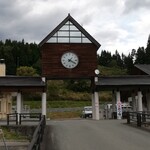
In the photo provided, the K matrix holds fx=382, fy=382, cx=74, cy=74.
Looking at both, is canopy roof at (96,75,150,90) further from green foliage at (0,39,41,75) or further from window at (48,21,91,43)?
green foliage at (0,39,41,75)

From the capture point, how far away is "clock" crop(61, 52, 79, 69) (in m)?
41.0

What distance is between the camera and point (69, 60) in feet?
135

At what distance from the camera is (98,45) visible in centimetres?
4128

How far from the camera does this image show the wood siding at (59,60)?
4094cm

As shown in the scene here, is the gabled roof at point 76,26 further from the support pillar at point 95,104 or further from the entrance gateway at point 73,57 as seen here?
the support pillar at point 95,104

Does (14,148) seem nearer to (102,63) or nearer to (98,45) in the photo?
(98,45)

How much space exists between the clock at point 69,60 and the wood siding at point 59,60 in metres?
0.32

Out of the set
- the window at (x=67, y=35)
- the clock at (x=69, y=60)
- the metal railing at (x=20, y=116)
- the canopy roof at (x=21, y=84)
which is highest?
the window at (x=67, y=35)

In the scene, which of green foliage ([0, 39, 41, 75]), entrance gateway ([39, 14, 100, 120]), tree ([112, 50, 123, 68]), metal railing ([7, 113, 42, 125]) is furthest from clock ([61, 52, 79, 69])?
tree ([112, 50, 123, 68])

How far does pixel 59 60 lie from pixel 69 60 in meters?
1.08

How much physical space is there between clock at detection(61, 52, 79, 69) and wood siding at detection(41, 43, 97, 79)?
32 centimetres

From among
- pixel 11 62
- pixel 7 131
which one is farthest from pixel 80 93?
pixel 7 131

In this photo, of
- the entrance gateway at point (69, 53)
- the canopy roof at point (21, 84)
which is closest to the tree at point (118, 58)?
the entrance gateway at point (69, 53)

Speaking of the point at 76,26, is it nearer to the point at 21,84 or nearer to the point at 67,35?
the point at 67,35
